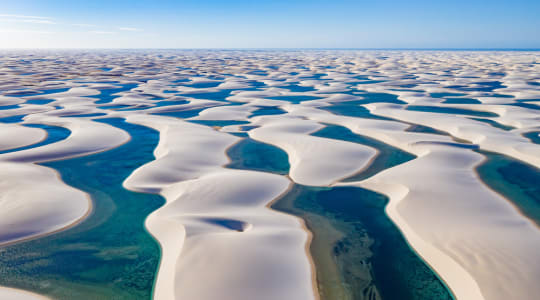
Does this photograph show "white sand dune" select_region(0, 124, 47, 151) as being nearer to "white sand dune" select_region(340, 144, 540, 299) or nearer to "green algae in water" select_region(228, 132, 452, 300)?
"green algae in water" select_region(228, 132, 452, 300)

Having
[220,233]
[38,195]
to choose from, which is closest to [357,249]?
[220,233]

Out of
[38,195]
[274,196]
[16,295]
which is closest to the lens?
[16,295]

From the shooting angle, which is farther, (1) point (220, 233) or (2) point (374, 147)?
(2) point (374, 147)

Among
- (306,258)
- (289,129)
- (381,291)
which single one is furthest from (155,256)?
(289,129)

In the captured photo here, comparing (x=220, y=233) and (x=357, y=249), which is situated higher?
(x=220, y=233)

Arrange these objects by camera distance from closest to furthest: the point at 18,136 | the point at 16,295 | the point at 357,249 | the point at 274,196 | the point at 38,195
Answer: the point at 16,295 < the point at 357,249 < the point at 38,195 < the point at 274,196 < the point at 18,136

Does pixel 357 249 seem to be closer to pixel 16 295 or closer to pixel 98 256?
pixel 98 256

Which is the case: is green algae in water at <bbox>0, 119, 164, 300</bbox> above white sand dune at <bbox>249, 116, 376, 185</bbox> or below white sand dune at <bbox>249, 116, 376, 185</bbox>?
below

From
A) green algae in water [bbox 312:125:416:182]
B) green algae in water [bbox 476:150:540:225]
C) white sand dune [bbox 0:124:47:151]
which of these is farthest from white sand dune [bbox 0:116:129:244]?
green algae in water [bbox 476:150:540:225]

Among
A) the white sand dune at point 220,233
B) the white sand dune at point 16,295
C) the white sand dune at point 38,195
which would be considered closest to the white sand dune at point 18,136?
the white sand dune at point 38,195
